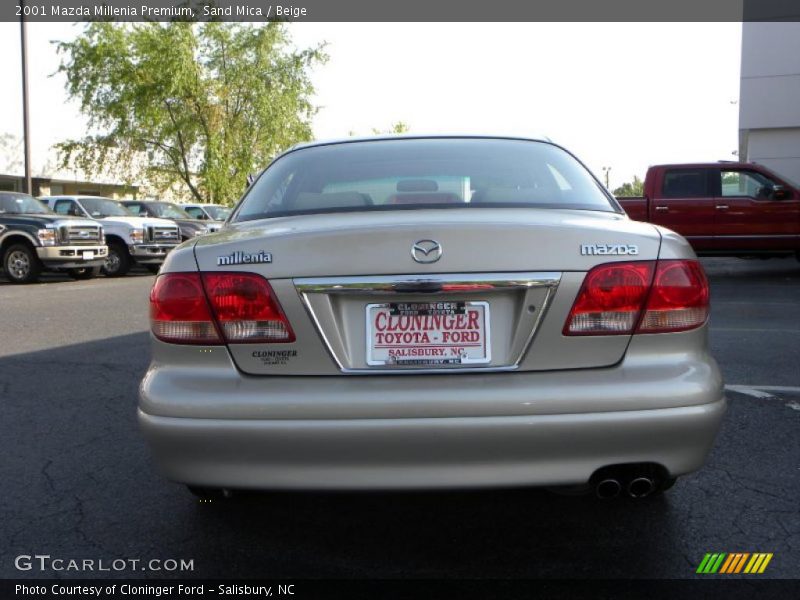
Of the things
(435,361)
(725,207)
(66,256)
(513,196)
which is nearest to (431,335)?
(435,361)

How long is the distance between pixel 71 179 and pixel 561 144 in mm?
39701

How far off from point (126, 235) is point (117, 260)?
1.86ft

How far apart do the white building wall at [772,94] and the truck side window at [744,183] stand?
38.0 feet

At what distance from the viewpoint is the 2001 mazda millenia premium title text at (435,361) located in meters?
2.50

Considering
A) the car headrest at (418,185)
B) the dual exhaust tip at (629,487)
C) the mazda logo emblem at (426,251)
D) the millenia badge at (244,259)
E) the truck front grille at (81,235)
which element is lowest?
the dual exhaust tip at (629,487)

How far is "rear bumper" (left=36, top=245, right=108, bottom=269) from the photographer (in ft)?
50.9

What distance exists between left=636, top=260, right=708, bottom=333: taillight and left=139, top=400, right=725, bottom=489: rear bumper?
0.27m

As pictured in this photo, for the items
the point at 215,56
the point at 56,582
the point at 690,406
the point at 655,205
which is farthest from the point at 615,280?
the point at 215,56

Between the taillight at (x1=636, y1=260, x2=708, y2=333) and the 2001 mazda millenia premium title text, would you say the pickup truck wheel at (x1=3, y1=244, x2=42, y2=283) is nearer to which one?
the 2001 mazda millenia premium title text

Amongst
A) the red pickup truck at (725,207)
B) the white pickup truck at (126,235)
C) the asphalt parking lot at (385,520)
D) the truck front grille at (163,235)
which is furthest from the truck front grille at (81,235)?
the asphalt parking lot at (385,520)

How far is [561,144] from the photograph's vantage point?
156 inches

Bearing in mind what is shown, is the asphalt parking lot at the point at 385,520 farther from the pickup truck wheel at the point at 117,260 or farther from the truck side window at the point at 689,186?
the pickup truck wheel at the point at 117,260

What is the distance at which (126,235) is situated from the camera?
703 inches

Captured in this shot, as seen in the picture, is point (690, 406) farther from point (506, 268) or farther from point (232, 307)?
point (232, 307)
